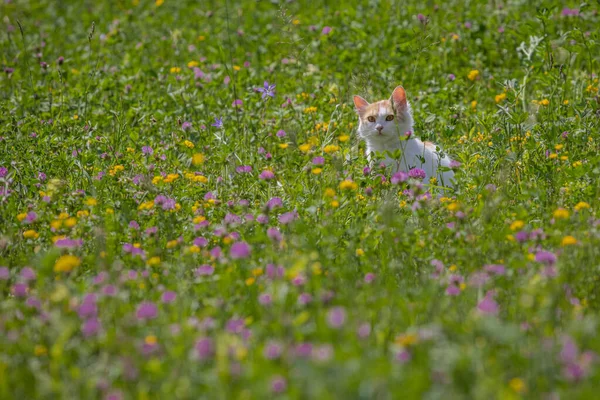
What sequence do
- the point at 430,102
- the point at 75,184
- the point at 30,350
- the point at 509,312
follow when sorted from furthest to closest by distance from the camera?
the point at 430,102 < the point at 75,184 < the point at 509,312 < the point at 30,350

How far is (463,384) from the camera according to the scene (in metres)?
2.04

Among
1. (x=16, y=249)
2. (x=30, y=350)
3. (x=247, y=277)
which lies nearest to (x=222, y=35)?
(x=16, y=249)

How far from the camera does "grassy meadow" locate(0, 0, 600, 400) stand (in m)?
2.05

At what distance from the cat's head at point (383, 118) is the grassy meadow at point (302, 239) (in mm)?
121

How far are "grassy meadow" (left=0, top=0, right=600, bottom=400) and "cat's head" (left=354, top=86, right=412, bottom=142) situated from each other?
0.12 m

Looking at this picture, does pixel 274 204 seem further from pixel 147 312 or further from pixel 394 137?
pixel 394 137

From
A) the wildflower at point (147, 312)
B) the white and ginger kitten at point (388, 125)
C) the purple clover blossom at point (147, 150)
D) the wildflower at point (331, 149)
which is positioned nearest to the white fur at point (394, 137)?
the white and ginger kitten at point (388, 125)

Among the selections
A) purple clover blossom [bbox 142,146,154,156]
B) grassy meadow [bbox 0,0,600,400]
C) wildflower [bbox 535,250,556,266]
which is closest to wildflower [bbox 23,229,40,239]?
grassy meadow [bbox 0,0,600,400]

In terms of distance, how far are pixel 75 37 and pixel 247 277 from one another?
22.2 ft

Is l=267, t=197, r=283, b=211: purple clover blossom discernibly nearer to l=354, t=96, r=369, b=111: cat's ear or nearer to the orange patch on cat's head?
the orange patch on cat's head

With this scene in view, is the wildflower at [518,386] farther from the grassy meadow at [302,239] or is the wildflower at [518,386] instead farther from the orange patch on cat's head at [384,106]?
the orange patch on cat's head at [384,106]

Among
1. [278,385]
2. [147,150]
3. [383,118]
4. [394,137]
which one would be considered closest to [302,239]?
[278,385]

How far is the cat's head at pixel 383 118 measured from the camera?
518 cm

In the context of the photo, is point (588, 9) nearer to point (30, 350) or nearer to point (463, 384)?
point (463, 384)
